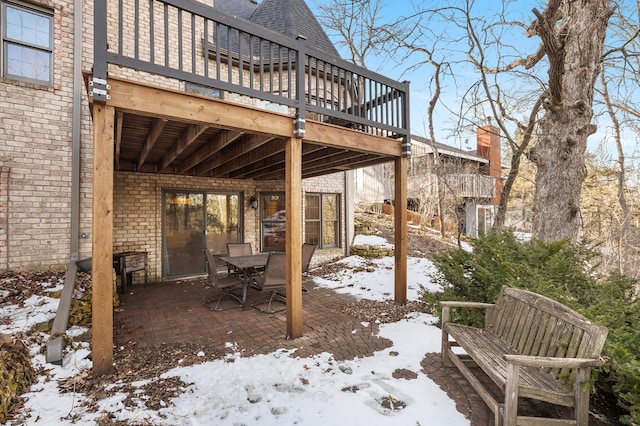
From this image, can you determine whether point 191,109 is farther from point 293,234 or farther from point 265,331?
point 265,331

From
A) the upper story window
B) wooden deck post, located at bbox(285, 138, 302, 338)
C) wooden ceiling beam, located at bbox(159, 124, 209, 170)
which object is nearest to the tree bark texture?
wooden deck post, located at bbox(285, 138, 302, 338)

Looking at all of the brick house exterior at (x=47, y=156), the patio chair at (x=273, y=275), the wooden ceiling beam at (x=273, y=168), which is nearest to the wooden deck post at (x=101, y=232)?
the patio chair at (x=273, y=275)

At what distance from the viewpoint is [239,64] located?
3.48 m

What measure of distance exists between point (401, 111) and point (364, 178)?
46.4 feet

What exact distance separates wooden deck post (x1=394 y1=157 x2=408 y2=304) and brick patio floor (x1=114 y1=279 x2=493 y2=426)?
3.21 ft

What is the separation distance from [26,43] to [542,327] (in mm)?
7948

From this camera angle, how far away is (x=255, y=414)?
2.33 metres

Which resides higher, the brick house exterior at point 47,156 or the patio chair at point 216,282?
the brick house exterior at point 47,156

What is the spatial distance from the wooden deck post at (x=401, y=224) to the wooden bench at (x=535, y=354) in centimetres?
212

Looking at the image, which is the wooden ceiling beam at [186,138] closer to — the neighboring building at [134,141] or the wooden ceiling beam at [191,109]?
the neighboring building at [134,141]

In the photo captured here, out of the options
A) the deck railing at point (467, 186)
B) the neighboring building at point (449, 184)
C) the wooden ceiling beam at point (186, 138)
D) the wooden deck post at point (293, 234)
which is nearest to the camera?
the wooden ceiling beam at point (186, 138)

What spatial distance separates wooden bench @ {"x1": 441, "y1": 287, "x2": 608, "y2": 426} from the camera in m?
1.87

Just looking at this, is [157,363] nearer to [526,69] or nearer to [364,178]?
[526,69]

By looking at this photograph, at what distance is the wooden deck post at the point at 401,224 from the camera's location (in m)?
5.02
